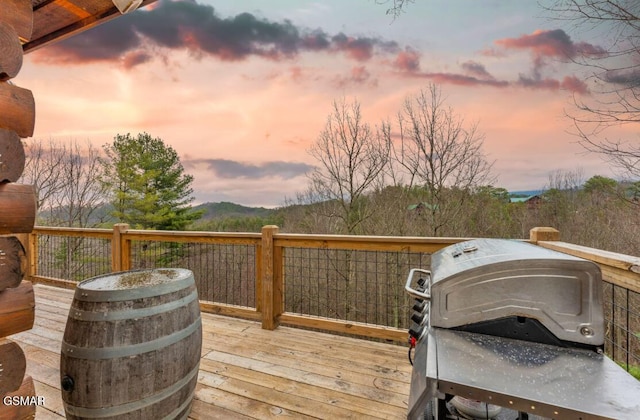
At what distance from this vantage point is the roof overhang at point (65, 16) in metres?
1.90

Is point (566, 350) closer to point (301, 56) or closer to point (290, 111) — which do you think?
point (290, 111)

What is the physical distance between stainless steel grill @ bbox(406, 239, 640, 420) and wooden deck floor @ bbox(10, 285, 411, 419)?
918mm

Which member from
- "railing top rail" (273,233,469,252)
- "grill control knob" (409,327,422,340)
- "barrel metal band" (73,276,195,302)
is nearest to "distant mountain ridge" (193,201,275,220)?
"railing top rail" (273,233,469,252)

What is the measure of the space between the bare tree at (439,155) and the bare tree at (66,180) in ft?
42.3

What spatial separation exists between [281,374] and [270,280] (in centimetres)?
99

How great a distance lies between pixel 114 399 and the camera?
4.21ft

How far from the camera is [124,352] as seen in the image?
1296 millimetres

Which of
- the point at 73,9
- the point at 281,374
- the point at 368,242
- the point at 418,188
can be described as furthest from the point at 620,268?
the point at 418,188

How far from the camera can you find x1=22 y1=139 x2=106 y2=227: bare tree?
10.9m

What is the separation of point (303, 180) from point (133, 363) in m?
9.82

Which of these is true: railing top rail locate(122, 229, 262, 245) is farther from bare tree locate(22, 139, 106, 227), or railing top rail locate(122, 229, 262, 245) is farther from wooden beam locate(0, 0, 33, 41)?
bare tree locate(22, 139, 106, 227)

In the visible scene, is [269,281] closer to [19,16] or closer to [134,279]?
[134,279]

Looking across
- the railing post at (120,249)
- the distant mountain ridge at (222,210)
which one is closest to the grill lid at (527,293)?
the railing post at (120,249)

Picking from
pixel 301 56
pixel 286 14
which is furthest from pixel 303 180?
pixel 286 14
